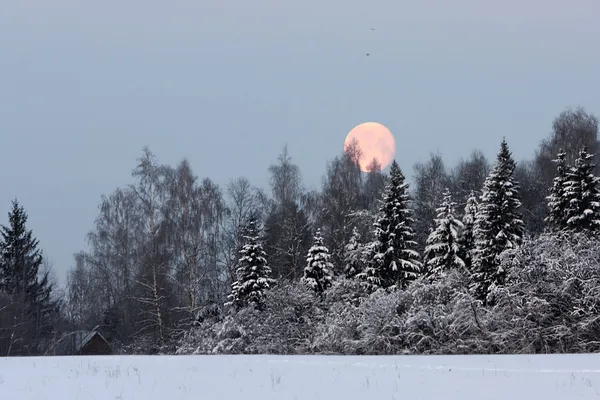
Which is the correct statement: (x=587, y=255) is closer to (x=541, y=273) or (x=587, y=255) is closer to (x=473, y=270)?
(x=541, y=273)

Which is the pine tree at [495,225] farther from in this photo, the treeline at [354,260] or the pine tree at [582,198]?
the pine tree at [582,198]

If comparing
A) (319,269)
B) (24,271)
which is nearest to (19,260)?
(24,271)

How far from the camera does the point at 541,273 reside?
23109 millimetres

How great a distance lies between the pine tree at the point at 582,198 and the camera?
32.6 metres

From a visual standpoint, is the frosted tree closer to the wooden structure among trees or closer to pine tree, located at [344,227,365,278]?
pine tree, located at [344,227,365,278]

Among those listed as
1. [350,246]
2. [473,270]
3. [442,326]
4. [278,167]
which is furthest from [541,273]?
[278,167]

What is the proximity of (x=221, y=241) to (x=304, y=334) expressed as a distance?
17.7 m

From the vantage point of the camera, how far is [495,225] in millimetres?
31250

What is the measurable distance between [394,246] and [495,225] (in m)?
5.93

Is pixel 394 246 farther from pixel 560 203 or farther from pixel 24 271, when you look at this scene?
pixel 24 271

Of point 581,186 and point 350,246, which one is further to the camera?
point 350,246
